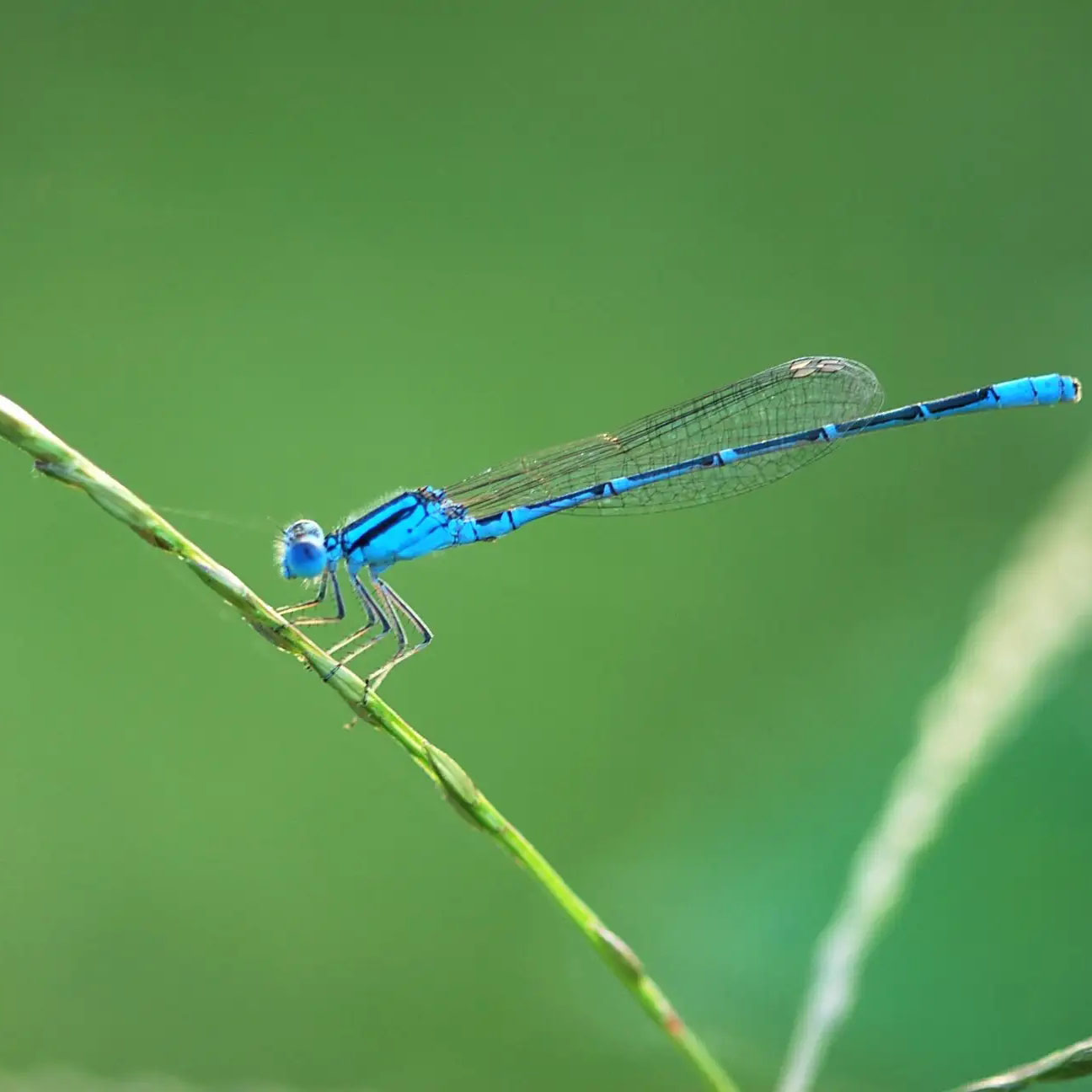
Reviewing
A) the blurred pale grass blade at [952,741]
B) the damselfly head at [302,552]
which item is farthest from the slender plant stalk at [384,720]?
the damselfly head at [302,552]

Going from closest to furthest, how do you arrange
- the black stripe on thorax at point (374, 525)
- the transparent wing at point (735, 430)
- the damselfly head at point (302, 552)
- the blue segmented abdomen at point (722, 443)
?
the damselfly head at point (302, 552)
the black stripe on thorax at point (374, 525)
the blue segmented abdomen at point (722, 443)
the transparent wing at point (735, 430)

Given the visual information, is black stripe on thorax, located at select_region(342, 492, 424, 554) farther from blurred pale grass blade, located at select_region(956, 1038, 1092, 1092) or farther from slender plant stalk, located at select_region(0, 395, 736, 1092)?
blurred pale grass blade, located at select_region(956, 1038, 1092, 1092)

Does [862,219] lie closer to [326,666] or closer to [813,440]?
[813,440]

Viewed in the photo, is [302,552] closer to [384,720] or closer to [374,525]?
[374,525]

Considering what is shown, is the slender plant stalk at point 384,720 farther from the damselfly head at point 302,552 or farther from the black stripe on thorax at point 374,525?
the black stripe on thorax at point 374,525

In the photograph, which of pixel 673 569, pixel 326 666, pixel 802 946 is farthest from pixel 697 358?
pixel 326 666

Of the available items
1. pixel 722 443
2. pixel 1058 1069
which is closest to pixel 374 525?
pixel 722 443
